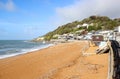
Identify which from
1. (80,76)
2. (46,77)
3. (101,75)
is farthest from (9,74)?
(101,75)

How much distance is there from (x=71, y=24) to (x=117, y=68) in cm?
13645

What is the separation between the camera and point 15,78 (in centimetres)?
1120

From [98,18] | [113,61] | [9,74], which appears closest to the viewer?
[113,61]

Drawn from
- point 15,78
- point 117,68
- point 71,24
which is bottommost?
point 15,78

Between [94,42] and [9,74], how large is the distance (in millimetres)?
23524

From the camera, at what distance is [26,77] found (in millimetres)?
11242

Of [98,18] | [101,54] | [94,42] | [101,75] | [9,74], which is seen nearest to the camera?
[101,75]

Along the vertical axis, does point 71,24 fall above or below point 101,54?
above

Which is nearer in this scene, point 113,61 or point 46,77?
point 113,61

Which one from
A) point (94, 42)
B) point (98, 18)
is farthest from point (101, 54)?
point (98, 18)

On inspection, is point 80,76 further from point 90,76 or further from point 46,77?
point 46,77

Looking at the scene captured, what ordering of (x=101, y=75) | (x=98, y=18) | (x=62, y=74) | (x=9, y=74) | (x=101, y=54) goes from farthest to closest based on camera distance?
(x=98, y=18), (x=101, y=54), (x=9, y=74), (x=62, y=74), (x=101, y=75)

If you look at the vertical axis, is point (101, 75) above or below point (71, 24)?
below

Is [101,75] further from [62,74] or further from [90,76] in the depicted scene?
[62,74]
